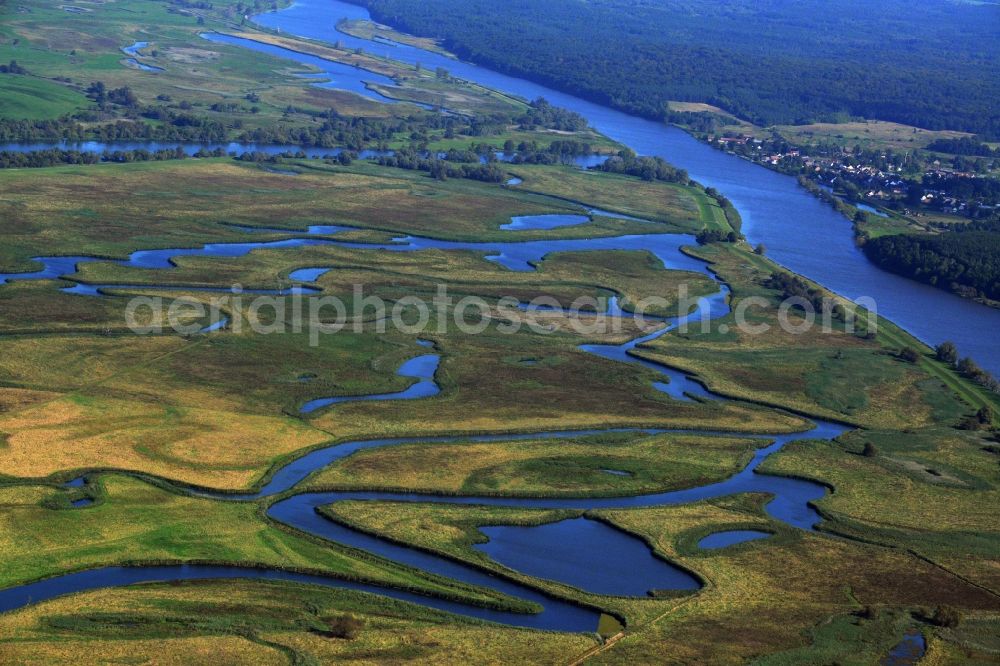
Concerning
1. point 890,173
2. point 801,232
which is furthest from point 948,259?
point 890,173

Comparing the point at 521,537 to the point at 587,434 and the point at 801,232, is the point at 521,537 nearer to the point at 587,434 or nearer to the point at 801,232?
the point at 587,434

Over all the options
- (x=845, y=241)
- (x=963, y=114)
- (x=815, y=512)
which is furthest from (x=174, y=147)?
(x=963, y=114)

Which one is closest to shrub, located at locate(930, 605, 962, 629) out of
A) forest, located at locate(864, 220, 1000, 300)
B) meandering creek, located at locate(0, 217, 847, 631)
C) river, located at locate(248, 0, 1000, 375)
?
meandering creek, located at locate(0, 217, 847, 631)

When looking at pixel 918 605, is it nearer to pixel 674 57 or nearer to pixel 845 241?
pixel 845 241

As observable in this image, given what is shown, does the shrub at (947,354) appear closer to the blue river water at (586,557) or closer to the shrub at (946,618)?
the blue river water at (586,557)

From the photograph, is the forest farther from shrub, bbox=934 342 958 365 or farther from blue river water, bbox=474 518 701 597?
blue river water, bbox=474 518 701 597

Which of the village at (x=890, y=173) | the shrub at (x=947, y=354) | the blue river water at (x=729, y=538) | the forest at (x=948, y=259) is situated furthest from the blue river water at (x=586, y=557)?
the village at (x=890, y=173)

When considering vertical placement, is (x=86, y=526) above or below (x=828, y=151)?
below
